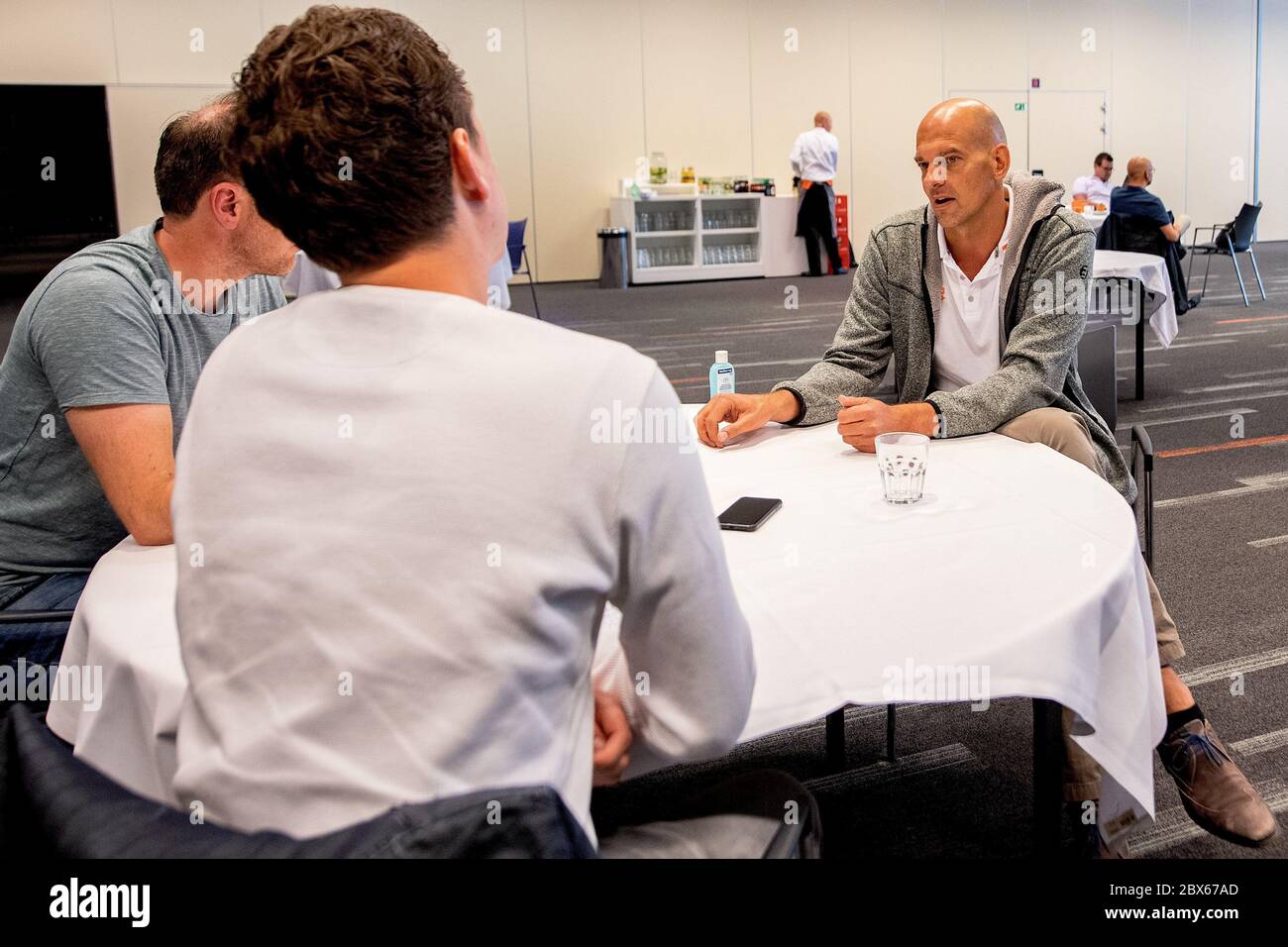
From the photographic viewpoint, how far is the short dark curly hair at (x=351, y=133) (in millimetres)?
886

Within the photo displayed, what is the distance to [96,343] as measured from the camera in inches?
66.8

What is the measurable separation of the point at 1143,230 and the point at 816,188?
19.2 feet

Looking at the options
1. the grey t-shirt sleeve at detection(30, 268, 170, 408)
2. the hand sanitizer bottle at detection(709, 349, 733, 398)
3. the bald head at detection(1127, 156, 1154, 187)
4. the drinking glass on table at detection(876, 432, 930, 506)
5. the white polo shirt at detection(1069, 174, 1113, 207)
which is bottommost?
the drinking glass on table at detection(876, 432, 930, 506)

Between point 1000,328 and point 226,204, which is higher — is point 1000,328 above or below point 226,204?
below

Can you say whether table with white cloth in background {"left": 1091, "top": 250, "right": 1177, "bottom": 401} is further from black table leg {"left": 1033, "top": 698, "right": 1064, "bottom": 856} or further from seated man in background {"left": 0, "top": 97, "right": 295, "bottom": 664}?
seated man in background {"left": 0, "top": 97, "right": 295, "bottom": 664}

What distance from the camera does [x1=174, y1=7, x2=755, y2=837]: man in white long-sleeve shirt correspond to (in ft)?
2.68

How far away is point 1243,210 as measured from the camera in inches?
359

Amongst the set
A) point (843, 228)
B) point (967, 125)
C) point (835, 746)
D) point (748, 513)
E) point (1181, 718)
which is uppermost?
point (843, 228)

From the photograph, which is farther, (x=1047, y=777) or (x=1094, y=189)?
(x=1094, y=189)

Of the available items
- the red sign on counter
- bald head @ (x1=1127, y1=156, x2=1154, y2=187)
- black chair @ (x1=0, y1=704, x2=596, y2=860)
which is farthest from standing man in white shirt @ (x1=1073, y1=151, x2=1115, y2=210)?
black chair @ (x1=0, y1=704, x2=596, y2=860)

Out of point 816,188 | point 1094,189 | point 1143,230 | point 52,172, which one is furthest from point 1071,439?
point 52,172

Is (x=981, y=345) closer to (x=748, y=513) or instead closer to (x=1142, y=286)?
(x=748, y=513)

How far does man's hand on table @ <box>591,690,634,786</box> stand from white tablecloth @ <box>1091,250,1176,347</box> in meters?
5.29
